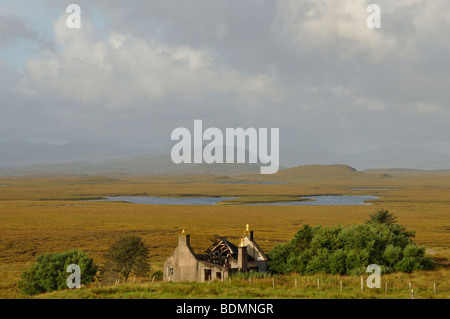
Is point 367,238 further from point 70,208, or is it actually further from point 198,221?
point 70,208

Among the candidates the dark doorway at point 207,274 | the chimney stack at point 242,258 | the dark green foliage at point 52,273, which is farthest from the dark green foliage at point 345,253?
the dark green foliage at point 52,273

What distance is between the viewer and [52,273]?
1483 inches

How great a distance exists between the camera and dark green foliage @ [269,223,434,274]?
38188 mm

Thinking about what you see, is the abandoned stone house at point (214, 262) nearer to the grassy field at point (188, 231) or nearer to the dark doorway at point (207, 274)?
the dark doorway at point (207, 274)

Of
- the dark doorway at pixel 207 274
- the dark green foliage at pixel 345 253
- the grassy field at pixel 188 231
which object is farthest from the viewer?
the dark green foliage at pixel 345 253

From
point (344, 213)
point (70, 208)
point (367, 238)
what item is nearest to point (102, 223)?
point (70, 208)

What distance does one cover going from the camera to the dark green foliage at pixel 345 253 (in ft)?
125

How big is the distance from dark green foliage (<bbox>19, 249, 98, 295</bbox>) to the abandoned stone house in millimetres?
7459

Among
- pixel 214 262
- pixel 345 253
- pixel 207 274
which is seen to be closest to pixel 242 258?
pixel 214 262

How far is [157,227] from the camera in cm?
10050

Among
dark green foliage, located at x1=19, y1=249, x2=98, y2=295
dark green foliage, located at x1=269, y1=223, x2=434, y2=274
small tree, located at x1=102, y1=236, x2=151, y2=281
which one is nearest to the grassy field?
dark green foliage, located at x1=19, y1=249, x2=98, y2=295

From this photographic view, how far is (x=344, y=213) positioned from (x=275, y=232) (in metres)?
45.0

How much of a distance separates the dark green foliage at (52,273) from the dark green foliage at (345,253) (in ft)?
56.9

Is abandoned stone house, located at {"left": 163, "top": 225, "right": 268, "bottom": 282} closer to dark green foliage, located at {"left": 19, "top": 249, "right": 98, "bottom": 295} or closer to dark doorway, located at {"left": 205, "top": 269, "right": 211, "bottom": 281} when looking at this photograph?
dark doorway, located at {"left": 205, "top": 269, "right": 211, "bottom": 281}
